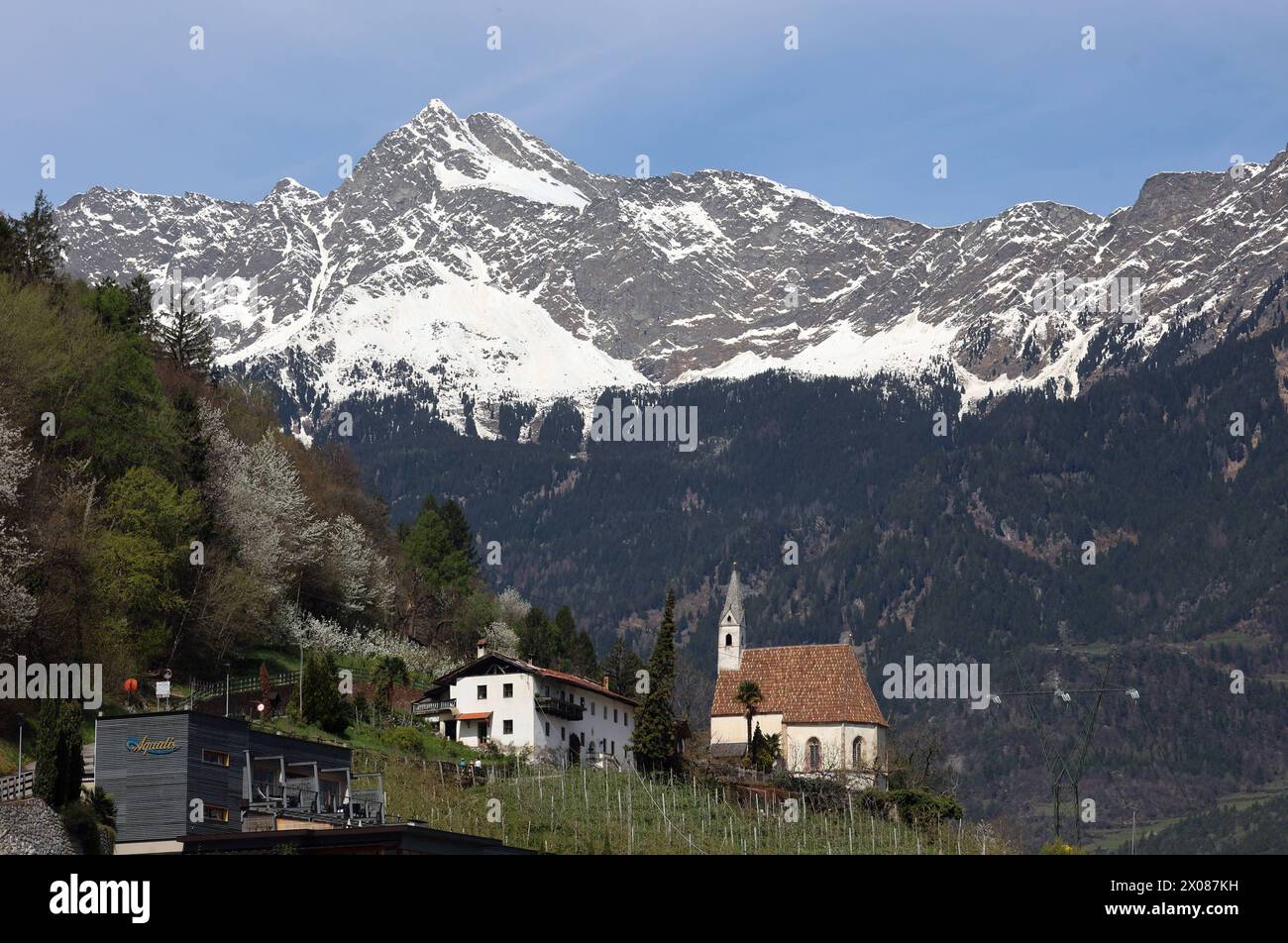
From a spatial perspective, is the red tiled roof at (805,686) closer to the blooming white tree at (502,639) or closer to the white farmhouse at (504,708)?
the blooming white tree at (502,639)

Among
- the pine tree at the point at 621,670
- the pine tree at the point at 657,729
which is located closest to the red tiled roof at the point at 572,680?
the pine tree at the point at 657,729

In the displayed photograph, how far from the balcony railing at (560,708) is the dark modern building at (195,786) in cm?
3240

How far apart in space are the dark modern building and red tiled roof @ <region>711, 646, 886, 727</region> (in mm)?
57880

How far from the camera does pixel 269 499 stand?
107 m

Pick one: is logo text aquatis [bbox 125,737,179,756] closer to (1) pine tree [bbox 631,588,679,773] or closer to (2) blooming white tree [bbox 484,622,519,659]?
(1) pine tree [bbox 631,588,679,773]

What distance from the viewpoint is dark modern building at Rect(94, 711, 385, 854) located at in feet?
208

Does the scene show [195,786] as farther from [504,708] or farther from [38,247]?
[38,247]

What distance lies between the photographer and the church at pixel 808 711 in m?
121

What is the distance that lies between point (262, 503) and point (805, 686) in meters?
40.9

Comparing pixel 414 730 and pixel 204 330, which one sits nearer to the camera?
pixel 414 730

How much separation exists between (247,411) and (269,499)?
22.3 metres
